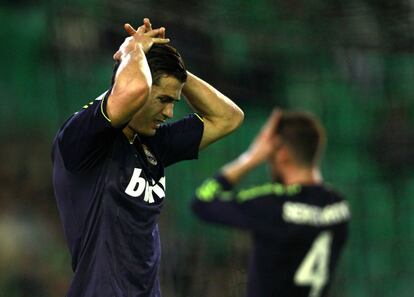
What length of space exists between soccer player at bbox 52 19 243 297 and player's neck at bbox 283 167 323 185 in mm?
1629

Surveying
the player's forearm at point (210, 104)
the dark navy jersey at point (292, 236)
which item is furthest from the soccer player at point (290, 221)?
the player's forearm at point (210, 104)

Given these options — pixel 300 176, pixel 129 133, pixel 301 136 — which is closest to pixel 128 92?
pixel 129 133

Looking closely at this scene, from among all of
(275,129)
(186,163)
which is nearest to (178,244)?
(186,163)

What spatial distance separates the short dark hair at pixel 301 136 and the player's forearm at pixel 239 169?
187mm

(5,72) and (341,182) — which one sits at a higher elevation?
(5,72)

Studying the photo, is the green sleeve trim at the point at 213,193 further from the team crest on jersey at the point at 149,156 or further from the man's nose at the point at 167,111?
the man's nose at the point at 167,111

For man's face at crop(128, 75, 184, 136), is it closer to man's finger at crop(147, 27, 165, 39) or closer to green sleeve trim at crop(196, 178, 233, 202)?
man's finger at crop(147, 27, 165, 39)

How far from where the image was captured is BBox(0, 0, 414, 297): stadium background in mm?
5254

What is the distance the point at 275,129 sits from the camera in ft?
16.1

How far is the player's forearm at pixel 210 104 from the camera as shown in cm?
331

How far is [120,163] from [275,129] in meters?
2.13

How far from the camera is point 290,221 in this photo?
4434mm

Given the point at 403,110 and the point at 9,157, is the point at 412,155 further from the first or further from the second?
the point at 9,157

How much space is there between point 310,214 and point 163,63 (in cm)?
169
